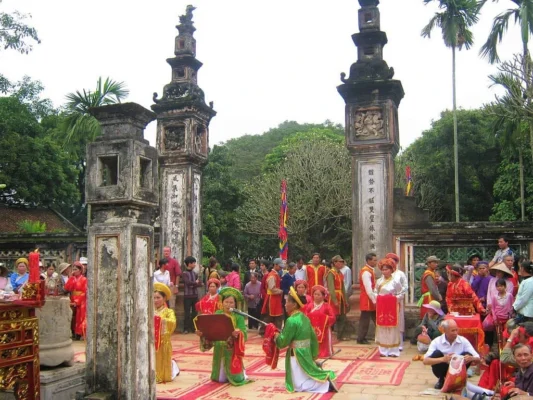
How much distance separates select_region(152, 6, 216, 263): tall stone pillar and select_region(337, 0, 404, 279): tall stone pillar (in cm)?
347

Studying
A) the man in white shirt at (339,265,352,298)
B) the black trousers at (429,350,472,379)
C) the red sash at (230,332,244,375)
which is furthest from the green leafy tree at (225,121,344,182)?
the black trousers at (429,350,472,379)

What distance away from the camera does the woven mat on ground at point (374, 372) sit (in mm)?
7602

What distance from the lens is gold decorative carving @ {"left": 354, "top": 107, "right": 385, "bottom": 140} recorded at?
38.1ft

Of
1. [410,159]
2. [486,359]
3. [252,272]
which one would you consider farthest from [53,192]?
[486,359]

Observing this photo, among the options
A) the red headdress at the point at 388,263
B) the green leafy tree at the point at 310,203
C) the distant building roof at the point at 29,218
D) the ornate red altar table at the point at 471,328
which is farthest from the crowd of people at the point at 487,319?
the distant building roof at the point at 29,218

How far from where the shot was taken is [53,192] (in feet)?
86.3

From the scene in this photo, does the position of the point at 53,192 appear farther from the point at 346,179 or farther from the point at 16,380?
the point at 16,380

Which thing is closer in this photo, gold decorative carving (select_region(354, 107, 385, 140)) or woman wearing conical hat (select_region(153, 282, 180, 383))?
woman wearing conical hat (select_region(153, 282, 180, 383))

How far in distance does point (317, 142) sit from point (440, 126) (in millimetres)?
6168

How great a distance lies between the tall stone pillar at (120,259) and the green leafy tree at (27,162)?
782 inches

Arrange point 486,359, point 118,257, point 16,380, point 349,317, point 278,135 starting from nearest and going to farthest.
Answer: point 16,380 → point 118,257 → point 486,359 → point 349,317 → point 278,135

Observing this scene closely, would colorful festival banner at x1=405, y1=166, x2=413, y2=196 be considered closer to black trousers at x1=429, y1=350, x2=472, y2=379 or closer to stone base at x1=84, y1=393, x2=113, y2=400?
black trousers at x1=429, y1=350, x2=472, y2=379

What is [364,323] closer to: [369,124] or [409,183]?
[369,124]

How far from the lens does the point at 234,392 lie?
7125mm
